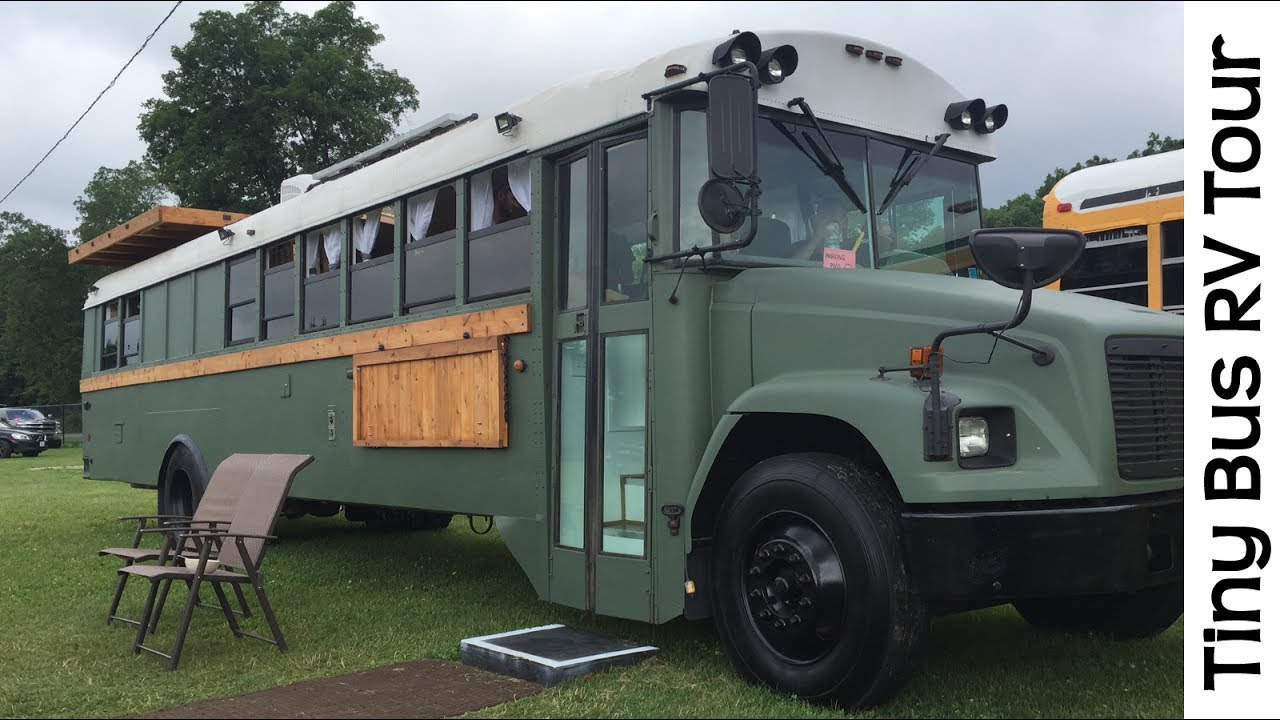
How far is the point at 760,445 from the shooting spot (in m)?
4.90

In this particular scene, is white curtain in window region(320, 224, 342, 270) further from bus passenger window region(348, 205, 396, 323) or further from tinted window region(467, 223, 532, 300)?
tinted window region(467, 223, 532, 300)

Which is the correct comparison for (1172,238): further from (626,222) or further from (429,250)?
(429,250)

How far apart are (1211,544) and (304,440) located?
5932 millimetres

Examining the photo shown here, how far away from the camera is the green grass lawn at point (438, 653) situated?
14.4 ft

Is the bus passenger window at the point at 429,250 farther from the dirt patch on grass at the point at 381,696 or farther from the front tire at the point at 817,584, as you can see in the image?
the front tire at the point at 817,584

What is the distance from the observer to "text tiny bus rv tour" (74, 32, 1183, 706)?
3922 millimetres

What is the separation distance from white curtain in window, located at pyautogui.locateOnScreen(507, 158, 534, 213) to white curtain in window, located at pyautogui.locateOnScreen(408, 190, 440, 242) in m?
0.86

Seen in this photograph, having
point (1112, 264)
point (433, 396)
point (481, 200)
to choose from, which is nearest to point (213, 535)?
point (433, 396)

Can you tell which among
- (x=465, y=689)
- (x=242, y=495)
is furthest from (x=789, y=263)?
(x=242, y=495)

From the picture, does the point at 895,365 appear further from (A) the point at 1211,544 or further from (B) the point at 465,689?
(B) the point at 465,689

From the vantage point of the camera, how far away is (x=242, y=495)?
646cm

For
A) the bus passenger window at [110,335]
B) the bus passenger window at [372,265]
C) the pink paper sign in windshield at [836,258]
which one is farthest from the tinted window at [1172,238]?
the bus passenger window at [110,335]

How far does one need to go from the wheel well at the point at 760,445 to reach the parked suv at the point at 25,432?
31.0 metres

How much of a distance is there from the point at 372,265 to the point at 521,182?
173 centimetres
